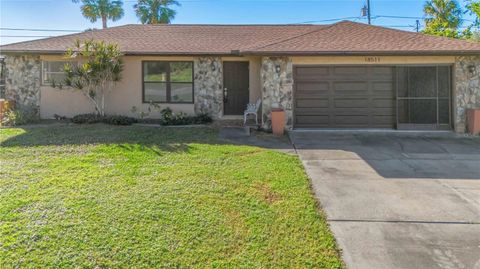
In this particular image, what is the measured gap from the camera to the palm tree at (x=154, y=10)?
28.0 meters

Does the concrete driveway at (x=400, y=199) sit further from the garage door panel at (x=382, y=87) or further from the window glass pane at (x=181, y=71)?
the window glass pane at (x=181, y=71)

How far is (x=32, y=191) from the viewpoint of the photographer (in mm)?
5234

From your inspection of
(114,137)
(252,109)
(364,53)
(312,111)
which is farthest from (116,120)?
(364,53)

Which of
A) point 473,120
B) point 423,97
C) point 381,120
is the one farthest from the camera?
point 381,120

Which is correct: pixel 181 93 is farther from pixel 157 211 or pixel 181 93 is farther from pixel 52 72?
pixel 157 211

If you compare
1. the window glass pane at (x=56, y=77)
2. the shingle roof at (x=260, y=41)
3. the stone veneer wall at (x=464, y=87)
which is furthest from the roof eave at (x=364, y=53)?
the window glass pane at (x=56, y=77)

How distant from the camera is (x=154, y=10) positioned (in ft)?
91.8

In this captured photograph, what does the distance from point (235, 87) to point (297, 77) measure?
2.74 meters

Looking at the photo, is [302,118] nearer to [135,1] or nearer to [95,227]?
[95,227]

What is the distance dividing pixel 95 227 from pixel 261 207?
212cm

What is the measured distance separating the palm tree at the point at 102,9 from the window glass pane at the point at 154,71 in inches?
739

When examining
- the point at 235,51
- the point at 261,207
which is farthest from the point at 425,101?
the point at 261,207

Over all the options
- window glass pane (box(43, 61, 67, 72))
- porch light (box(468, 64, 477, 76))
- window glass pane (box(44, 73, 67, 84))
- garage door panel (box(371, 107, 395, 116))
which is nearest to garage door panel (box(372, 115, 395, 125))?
garage door panel (box(371, 107, 395, 116))

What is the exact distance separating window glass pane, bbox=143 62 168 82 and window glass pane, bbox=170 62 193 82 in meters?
0.26
